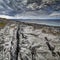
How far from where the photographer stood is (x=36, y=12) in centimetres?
189

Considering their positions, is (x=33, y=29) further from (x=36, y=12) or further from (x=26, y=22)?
(x=36, y=12)

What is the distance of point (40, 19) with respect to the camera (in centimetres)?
180

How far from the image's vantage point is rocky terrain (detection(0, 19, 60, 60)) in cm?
135

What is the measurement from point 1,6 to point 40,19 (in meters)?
0.56

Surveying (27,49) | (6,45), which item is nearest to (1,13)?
(6,45)

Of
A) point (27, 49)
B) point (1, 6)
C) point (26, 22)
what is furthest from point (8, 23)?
point (27, 49)

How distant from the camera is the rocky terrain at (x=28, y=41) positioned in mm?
1347

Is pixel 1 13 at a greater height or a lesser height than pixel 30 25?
greater

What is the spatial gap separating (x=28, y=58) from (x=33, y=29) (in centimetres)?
43

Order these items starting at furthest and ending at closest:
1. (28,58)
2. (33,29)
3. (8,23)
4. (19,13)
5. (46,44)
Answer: (19,13)
(8,23)
(33,29)
(46,44)
(28,58)

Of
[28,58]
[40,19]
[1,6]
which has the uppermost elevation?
[1,6]

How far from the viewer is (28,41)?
58.7 inches

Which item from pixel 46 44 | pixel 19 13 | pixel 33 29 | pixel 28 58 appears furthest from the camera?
pixel 19 13

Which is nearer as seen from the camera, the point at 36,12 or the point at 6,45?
the point at 6,45
